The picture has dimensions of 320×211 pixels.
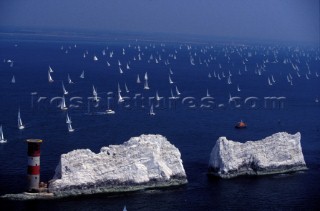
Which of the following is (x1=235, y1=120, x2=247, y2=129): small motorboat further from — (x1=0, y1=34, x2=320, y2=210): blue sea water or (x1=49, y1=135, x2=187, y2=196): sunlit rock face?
(x1=49, y1=135, x2=187, y2=196): sunlit rock face

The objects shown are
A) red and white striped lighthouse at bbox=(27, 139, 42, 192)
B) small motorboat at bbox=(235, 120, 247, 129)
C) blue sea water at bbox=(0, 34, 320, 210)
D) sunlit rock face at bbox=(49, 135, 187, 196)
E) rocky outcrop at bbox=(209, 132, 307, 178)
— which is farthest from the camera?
→ small motorboat at bbox=(235, 120, 247, 129)

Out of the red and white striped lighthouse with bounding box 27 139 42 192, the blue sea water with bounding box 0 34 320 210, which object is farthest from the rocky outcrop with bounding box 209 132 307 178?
the red and white striped lighthouse with bounding box 27 139 42 192

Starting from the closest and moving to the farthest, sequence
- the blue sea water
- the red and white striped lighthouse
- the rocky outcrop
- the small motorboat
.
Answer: the red and white striped lighthouse
the blue sea water
the rocky outcrop
the small motorboat

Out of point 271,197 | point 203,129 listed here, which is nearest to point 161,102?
point 203,129

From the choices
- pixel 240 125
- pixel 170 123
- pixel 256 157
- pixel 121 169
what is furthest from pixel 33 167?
pixel 240 125

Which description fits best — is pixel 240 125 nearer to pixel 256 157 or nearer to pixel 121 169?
pixel 256 157

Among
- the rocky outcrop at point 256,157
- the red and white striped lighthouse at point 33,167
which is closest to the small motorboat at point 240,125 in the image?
the rocky outcrop at point 256,157
